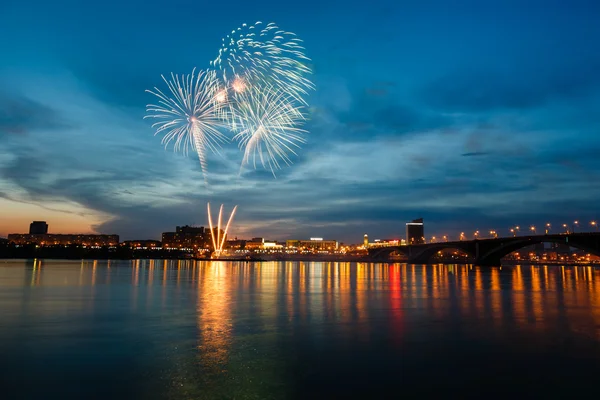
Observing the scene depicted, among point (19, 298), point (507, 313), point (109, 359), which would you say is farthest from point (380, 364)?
point (19, 298)

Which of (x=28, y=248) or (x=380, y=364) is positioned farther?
(x=28, y=248)

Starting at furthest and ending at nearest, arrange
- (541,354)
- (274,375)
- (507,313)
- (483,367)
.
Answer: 1. (507,313)
2. (541,354)
3. (483,367)
4. (274,375)

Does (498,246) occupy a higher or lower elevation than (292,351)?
higher

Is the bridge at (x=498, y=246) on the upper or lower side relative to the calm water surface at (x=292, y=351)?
upper

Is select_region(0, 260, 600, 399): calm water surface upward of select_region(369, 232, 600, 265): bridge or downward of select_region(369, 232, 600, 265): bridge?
downward

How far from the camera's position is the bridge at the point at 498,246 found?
9206 centimetres

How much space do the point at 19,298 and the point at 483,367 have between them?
1275 inches

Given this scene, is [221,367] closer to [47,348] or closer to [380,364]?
[380,364]

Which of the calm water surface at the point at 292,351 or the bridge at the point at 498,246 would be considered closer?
the calm water surface at the point at 292,351

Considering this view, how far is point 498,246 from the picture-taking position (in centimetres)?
12625

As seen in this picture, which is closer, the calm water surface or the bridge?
the calm water surface

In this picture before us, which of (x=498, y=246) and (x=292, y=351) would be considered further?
(x=498, y=246)

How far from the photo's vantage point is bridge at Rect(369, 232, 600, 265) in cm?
9206

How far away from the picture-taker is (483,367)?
14398 millimetres
